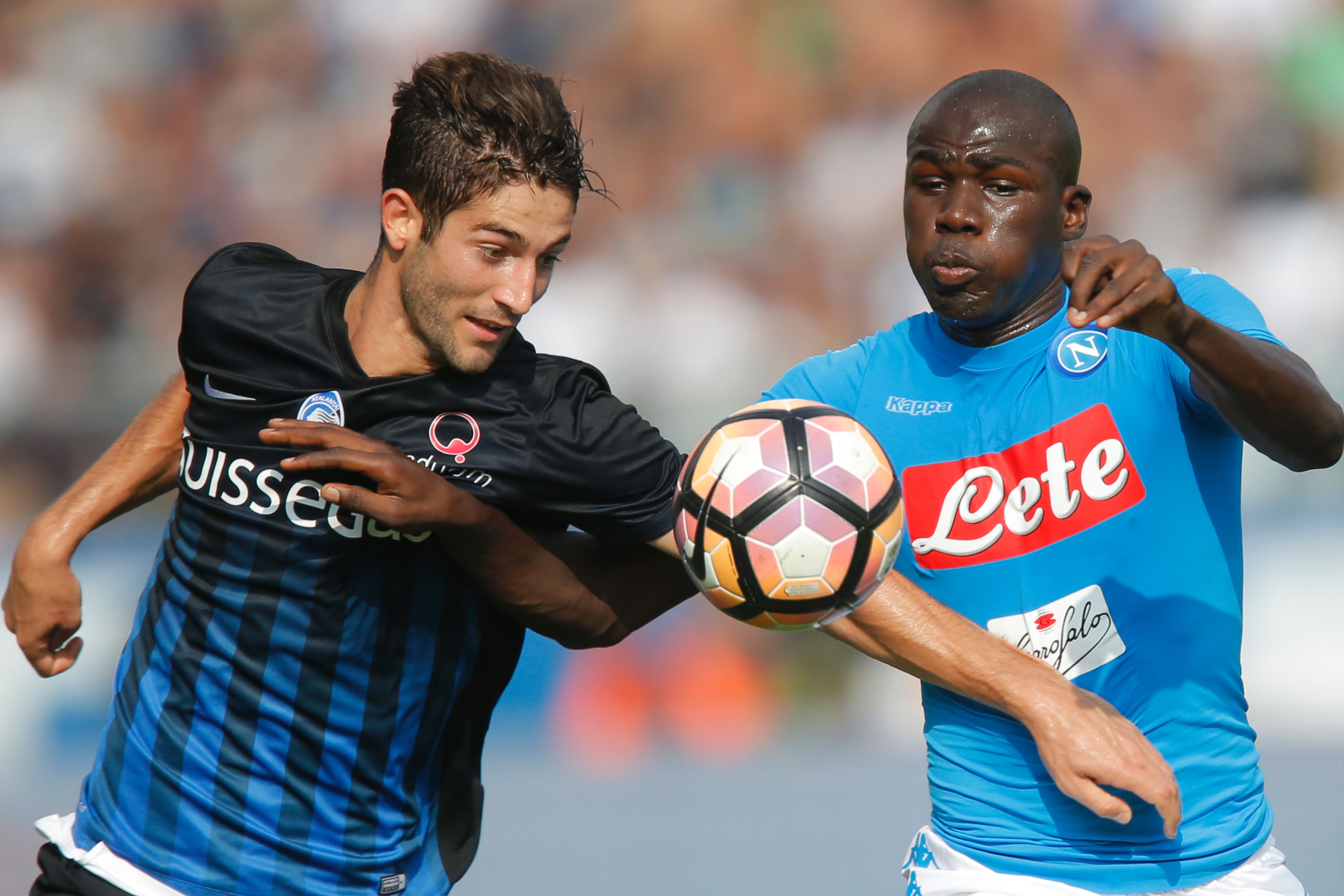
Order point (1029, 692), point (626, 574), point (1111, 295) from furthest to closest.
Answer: point (626, 574) → point (1029, 692) → point (1111, 295)

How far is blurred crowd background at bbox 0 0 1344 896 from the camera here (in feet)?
27.5

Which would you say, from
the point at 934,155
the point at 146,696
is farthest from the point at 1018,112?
the point at 146,696

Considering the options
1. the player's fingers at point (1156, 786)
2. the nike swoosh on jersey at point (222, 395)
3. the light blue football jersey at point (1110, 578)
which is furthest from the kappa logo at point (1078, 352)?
the nike swoosh on jersey at point (222, 395)

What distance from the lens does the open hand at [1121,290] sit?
95.0 inches

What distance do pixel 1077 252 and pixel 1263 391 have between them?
505 millimetres

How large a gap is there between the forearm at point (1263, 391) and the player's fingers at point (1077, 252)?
0.21m

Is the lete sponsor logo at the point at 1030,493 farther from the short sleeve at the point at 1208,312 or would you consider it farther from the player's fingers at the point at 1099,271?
the player's fingers at the point at 1099,271

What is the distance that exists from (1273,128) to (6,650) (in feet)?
30.4

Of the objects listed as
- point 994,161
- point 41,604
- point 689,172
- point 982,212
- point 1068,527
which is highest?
point 689,172

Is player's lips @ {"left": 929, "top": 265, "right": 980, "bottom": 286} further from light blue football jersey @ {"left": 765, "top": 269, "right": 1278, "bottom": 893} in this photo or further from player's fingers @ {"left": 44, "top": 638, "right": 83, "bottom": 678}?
player's fingers @ {"left": 44, "top": 638, "right": 83, "bottom": 678}

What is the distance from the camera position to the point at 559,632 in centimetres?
301

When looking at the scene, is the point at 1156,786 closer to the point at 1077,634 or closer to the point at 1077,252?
the point at 1077,634

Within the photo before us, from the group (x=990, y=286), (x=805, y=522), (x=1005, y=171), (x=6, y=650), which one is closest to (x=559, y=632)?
(x=805, y=522)

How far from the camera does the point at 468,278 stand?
2826 mm
